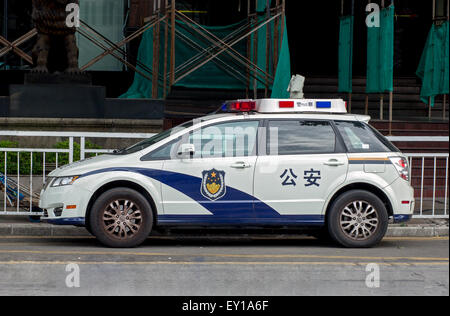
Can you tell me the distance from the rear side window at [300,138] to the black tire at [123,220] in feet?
5.43

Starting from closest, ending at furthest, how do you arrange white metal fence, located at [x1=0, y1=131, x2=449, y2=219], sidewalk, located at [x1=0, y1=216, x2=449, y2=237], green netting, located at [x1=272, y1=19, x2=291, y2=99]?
sidewalk, located at [x1=0, y1=216, x2=449, y2=237]
white metal fence, located at [x1=0, y1=131, x2=449, y2=219]
green netting, located at [x1=272, y1=19, x2=291, y2=99]

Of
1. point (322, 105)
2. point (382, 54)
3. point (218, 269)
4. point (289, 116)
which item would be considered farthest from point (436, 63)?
point (218, 269)

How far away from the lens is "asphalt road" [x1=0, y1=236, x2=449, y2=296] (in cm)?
716

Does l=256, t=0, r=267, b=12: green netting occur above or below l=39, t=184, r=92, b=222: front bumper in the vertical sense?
above

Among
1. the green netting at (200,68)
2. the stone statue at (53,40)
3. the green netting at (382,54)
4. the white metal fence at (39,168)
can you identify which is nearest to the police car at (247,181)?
the white metal fence at (39,168)

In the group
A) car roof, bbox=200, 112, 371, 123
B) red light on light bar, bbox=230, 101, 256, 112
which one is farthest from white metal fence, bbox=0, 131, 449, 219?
red light on light bar, bbox=230, 101, 256, 112

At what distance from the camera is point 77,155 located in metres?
11.8

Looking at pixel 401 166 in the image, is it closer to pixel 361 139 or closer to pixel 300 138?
pixel 361 139

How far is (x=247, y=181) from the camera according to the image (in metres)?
9.64

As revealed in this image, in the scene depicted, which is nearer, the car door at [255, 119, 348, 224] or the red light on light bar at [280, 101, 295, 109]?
the car door at [255, 119, 348, 224]

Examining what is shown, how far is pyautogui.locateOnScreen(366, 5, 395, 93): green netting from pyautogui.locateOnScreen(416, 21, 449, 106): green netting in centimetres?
147

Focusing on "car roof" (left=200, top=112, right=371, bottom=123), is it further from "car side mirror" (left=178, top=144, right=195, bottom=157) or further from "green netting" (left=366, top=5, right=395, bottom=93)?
"green netting" (left=366, top=5, right=395, bottom=93)

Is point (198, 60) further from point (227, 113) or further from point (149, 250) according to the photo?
point (149, 250)

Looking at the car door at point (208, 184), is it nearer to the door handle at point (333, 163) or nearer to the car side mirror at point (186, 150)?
the car side mirror at point (186, 150)
